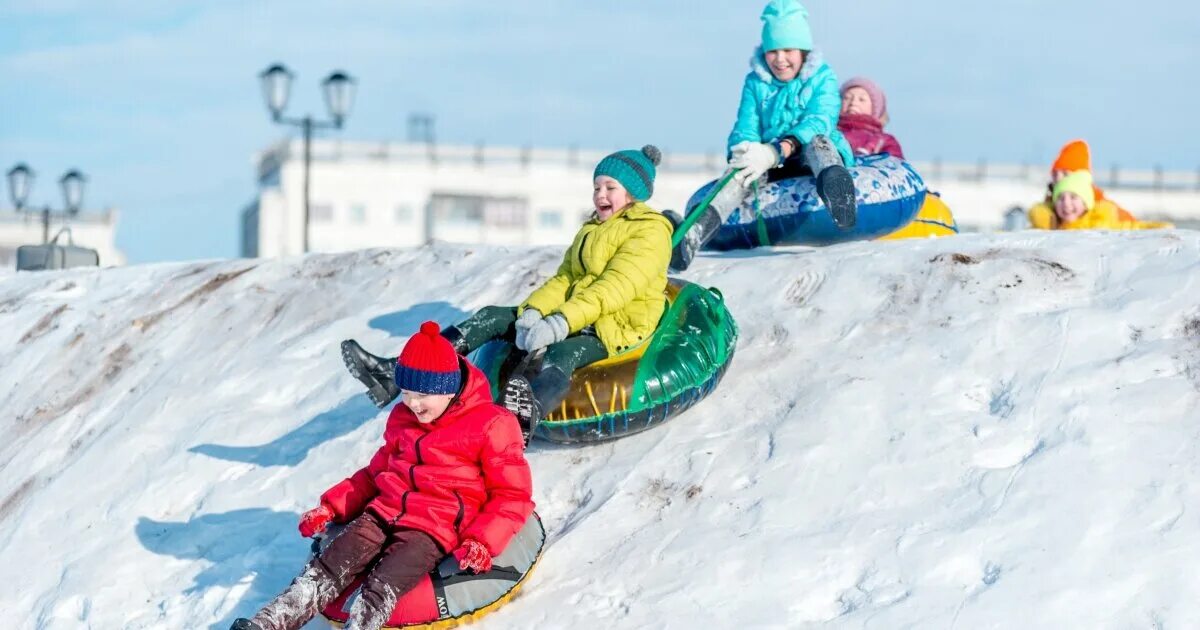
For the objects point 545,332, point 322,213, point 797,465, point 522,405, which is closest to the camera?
point 522,405

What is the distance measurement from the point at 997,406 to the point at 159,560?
151 inches

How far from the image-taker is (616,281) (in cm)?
746

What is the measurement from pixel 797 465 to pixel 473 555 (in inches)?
64.0

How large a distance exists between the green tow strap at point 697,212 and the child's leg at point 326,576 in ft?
10.7

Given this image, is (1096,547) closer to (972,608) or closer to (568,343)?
(972,608)

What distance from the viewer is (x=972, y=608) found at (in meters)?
5.83

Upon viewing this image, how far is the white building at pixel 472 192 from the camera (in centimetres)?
Result: 6062

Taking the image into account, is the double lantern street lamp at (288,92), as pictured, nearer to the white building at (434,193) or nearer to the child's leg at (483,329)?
the child's leg at (483,329)

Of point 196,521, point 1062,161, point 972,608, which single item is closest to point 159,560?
point 196,521

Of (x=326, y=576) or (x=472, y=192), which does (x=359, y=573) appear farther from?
(x=472, y=192)

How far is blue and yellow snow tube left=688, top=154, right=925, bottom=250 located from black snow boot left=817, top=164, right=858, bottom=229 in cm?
48

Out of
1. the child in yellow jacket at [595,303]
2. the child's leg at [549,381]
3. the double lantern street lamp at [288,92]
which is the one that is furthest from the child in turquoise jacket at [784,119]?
the double lantern street lamp at [288,92]

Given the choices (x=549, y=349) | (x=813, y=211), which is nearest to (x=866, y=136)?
(x=813, y=211)

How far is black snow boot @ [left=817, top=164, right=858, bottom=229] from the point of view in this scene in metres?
9.12
